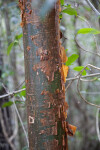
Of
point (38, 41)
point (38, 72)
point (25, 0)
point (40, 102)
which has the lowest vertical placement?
point (40, 102)

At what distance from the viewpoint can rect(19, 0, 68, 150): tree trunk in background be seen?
0.60m

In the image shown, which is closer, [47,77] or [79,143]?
[47,77]

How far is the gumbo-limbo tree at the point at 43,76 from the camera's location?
60 centimetres

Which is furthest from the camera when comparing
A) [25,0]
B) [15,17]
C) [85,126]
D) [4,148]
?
[85,126]

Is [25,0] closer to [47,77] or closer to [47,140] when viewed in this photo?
[47,77]

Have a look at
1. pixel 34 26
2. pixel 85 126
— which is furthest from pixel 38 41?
pixel 85 126

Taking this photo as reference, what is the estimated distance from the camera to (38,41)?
0.60 meters

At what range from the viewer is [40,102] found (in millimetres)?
611

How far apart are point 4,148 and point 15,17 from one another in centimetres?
161

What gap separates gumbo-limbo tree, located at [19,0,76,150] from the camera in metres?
0.60

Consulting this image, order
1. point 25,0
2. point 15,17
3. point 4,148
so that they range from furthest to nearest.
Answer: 1. point 4,148
2. point 15,17
3. point 25,0

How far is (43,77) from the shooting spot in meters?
0.61

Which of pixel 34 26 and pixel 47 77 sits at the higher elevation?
pixel 34 26

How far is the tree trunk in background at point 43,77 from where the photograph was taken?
60cm
